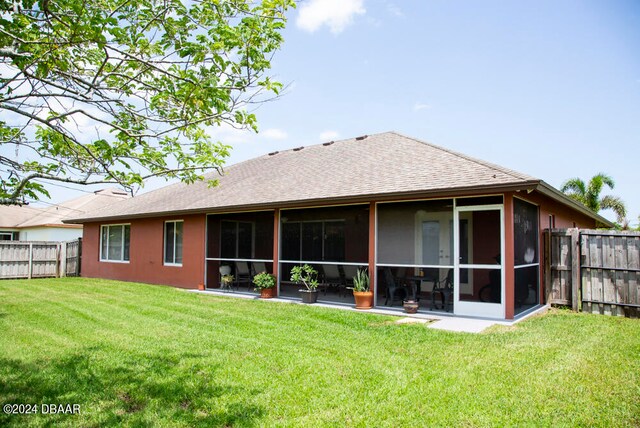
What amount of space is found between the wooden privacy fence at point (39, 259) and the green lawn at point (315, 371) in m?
11.7

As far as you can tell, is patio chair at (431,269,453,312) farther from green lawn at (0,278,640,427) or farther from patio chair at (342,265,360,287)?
patio chair at (342,265,360,287)

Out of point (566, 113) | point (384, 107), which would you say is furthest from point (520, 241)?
point (566, 113)

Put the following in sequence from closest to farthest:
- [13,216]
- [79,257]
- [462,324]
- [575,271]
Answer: [462,324] < [575,271] < [79,257] < [13,216]

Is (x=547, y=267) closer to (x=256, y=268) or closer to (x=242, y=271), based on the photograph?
(x=256, y=268)

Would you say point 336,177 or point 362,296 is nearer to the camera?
point 362,296

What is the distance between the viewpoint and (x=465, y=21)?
9812 millimetres

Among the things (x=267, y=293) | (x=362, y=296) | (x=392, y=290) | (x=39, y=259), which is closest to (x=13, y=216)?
(x=39, y=259)

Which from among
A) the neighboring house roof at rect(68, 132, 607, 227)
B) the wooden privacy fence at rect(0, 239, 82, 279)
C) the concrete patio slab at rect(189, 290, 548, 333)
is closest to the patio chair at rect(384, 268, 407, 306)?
the concrete patio slab at rect(189, 290, 548, 333)

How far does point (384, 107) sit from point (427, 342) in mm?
10049

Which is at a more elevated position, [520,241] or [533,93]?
[533,93]

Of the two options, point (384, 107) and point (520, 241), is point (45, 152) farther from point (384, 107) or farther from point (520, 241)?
point (384, 107)

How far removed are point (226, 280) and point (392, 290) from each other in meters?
5.57

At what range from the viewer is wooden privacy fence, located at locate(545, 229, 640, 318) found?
353 inches

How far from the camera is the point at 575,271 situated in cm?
970
